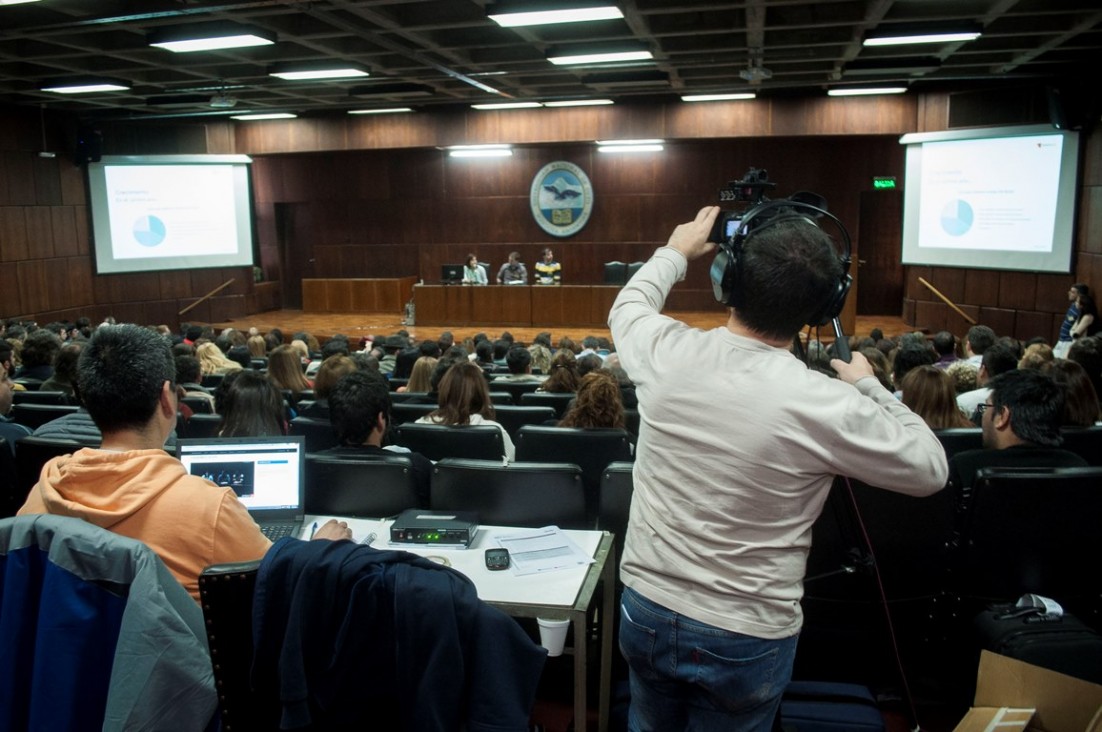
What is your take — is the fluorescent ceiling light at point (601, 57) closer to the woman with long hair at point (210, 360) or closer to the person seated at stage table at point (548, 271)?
the woman with long hair at point (210, 360)

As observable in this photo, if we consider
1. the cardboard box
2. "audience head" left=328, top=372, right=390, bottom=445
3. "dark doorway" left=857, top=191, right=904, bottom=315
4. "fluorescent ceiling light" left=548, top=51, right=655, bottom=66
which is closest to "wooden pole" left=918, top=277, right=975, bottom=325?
"dark doorway" left=857, top=191, right=904, bottom=315

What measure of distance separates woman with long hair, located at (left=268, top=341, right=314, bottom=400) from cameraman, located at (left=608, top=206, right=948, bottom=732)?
165 inches

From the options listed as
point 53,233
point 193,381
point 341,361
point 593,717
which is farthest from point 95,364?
point 53,233

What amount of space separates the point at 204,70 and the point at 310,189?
6274 mm

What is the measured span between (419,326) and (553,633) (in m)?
10.9

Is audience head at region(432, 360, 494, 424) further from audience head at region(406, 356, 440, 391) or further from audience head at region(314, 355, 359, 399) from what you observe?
audience head at region(406, 356, 440, 391)

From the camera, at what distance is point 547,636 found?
2.27 meters

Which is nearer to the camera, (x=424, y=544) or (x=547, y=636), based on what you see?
(x=547, y=636)

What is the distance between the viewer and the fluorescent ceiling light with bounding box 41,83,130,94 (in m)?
9.45

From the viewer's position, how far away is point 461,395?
158 inches

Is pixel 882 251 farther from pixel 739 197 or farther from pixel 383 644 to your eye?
pixel 383 644

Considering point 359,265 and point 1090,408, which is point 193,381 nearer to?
point 1090,408

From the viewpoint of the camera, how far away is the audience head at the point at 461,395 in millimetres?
4012

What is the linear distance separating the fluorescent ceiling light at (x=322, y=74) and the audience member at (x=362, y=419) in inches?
261
